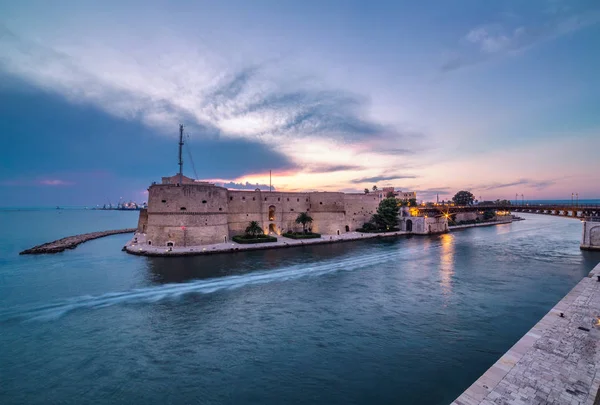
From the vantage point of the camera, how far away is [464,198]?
107 m

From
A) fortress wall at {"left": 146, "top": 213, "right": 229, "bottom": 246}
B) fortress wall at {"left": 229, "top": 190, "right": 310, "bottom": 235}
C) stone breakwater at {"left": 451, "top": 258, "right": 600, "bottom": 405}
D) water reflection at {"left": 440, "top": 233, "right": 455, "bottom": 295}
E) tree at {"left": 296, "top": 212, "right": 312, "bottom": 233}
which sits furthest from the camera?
tree at {"left": 296, "top": 212, "right": 312, "bottom": 233}

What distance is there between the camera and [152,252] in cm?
2859

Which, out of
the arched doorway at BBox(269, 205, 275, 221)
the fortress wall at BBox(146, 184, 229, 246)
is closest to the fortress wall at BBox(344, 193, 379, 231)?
the arched doorway at BBox(269, 205, 275, 221)

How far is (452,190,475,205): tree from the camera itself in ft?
350

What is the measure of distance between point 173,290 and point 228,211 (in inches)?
809

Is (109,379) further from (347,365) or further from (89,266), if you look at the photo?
(89,266)

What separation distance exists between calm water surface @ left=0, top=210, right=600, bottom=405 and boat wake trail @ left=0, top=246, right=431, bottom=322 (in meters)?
0.12

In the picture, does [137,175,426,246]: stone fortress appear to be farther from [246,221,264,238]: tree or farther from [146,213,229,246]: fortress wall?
[246,221,264,238]: tree

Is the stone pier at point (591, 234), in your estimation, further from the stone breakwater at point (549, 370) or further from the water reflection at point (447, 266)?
the stone breakwater at point (549, 370)

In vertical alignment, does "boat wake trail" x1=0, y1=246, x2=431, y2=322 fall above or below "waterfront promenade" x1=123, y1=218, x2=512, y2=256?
below

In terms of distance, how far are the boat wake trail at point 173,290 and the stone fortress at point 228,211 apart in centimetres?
1381

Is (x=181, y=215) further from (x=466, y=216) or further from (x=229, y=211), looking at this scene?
(x=466, y=216)

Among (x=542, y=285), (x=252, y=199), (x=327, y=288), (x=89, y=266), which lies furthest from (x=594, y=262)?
(x=89, y=266)

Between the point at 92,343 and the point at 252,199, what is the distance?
96.0 feet
